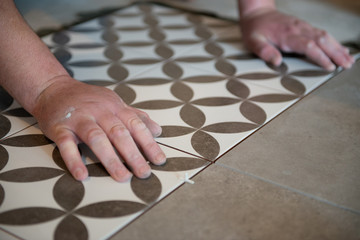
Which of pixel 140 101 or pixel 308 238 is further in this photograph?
pixel 140 101

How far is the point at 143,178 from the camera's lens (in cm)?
73

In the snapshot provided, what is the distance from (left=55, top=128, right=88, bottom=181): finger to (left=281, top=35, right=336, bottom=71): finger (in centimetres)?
69

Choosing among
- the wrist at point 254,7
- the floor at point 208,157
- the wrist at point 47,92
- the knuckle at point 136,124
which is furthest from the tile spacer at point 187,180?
the wrist at point 254,7

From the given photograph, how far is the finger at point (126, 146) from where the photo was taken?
0.73 m

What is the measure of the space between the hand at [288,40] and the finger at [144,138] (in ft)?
1.74

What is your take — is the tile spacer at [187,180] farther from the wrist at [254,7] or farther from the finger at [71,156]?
the wrist at [254,7]

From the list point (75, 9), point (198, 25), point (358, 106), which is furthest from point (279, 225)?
point (75, 9)

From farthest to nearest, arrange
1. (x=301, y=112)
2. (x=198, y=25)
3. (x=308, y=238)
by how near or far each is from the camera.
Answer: (x=198, y=25) < (x=301, y=112) < (x=308, y=238)

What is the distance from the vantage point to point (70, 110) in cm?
78

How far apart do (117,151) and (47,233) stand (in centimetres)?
21

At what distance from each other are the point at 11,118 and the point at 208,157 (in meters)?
0.41

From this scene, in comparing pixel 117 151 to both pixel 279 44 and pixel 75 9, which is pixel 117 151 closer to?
pixel 279 44

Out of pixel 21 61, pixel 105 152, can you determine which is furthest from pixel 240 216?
pixel 21 61

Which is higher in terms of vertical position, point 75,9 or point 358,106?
point 75,9
